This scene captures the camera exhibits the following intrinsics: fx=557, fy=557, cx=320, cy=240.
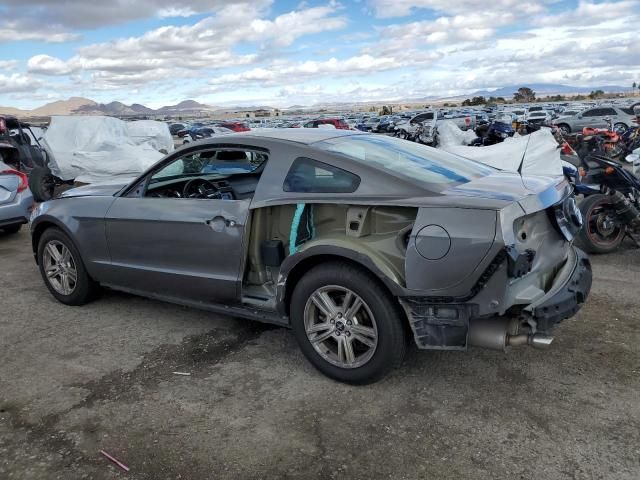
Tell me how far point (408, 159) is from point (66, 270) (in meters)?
3.25

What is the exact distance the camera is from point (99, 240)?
4.66m

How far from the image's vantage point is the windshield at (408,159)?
139 inches

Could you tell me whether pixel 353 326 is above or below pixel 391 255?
below

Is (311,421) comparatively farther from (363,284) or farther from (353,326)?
(363,284)

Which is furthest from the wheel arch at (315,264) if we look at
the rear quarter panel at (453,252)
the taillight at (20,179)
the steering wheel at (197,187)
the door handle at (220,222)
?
the taillight at (20,179)

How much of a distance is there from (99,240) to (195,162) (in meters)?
1.05

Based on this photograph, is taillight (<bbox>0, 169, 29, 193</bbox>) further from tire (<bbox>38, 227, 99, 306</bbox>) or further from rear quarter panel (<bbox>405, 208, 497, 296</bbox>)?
rear quarter panel (<bbox>405, 208, 497, 296</bbox>)

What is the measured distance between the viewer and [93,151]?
1295 cm

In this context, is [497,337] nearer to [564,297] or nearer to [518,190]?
[564,297]

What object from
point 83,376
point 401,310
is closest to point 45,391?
point 83,376

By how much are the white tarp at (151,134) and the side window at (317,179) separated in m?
11.9

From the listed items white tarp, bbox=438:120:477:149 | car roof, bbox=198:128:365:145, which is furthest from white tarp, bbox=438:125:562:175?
white tarp, bbox=438:120:477:149

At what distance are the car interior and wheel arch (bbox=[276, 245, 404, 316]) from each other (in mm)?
1038

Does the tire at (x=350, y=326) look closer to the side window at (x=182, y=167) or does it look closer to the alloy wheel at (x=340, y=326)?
the alloy wheel at (x=340, y=326)
